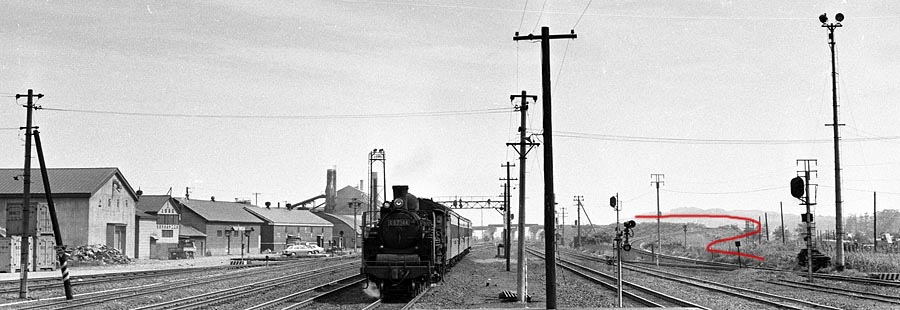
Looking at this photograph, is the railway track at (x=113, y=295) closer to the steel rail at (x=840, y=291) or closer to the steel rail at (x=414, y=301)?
the steel rail at (x=414, y=301)

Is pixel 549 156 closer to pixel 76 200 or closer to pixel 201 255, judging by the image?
pixel 76 200

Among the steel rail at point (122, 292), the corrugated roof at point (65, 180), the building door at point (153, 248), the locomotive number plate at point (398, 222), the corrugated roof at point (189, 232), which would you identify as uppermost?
the corrugated roof at point (65, 180)

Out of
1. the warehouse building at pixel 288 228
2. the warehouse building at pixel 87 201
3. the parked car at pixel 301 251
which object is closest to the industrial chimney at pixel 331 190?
the warehouse building at pixel 288 228

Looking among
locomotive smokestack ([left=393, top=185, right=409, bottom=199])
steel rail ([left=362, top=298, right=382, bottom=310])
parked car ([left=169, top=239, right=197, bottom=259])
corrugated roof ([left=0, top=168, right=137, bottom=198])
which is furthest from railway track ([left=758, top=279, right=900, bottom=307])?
parked car ([left=169, top=239, right=197, bottom=259])

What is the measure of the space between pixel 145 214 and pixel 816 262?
5285cm

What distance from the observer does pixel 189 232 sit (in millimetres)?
75875

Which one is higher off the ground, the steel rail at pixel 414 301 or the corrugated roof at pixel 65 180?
the corrugated roof at pixel 65 180

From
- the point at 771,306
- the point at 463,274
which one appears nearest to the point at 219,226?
the point at 463,274

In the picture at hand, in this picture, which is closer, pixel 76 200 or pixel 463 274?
pixel 463 274

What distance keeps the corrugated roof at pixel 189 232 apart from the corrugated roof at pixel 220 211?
199cm

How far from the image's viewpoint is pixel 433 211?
27.2 meters

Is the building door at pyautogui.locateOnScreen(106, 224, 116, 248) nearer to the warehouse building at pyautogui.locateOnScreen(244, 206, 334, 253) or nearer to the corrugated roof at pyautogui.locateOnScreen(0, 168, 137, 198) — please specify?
the corrugated roof at pyautogui.locateOnScreen(0, 168, 137, 198)

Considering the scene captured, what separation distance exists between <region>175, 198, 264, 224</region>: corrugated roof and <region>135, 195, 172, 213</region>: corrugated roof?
2.69 m

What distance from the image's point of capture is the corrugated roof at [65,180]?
185ft
